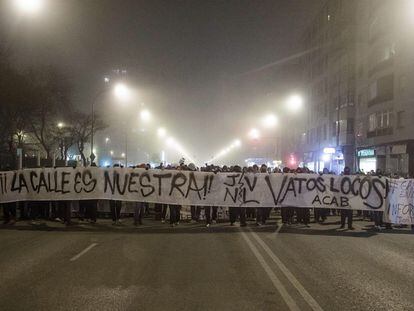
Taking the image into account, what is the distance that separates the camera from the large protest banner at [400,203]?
17.8 metres

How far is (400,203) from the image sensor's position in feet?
58.7

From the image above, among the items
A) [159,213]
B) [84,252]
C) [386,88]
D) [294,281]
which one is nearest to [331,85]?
[386,88]

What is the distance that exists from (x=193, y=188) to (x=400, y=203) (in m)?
6.73

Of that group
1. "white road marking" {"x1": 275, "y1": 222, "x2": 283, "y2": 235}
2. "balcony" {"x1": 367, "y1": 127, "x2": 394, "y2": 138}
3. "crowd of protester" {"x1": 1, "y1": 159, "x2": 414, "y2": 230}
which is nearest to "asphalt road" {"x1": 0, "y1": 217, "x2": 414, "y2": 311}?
"white road marking" {"x1": 275, "y1": 222, "x2": 283, "y2": 235}

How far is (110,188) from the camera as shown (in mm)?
17875

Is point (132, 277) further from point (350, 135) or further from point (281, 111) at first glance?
point (281, 111)

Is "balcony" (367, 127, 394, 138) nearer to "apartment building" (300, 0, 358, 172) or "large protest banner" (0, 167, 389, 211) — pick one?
"apartment building" (300, 0, 358, 172)

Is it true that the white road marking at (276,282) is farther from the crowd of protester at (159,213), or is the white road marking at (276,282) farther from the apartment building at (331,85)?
the apartment building at (331,85)

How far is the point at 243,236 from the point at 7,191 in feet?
27.0

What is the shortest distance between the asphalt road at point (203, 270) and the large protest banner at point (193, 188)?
6.88ft

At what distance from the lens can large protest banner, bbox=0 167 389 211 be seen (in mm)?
17875

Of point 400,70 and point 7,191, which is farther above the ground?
point 400,70

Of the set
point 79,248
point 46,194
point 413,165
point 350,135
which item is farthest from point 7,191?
point 350,135

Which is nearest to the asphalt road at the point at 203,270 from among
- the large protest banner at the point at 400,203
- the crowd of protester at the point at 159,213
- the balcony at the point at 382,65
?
the crowd of protester at the point at 159,213
